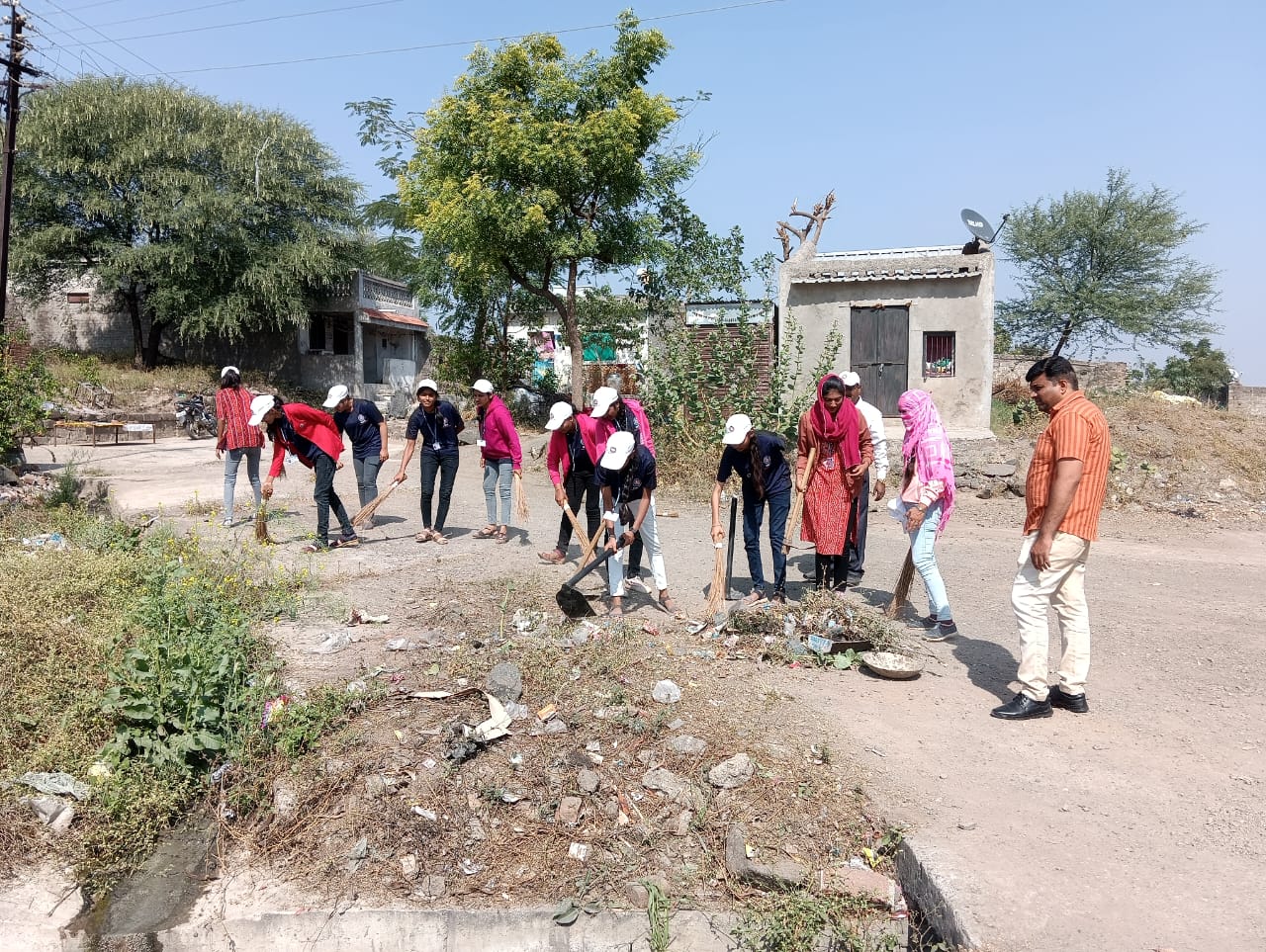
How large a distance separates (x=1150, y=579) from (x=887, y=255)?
7.98m

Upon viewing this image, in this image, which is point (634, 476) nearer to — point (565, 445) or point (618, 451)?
point (618, 451)

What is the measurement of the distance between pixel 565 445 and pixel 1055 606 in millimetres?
3977

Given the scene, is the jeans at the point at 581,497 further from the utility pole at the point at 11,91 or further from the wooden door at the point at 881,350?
the utility pole at the point at 11,91

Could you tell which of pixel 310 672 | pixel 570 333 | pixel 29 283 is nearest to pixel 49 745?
pixel 310 672

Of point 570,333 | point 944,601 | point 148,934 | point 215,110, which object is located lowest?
point 148,934

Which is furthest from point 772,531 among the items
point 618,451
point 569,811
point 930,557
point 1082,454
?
point 569,811

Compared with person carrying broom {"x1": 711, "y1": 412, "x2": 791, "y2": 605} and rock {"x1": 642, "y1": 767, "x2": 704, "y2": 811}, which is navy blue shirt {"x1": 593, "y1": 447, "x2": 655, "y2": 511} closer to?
person carrying broom {"x1": 711, "y1": 412, "x2": 791, "y2": 605}

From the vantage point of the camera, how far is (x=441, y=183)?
16.1 meters

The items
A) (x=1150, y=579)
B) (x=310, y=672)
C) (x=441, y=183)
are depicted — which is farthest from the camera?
(x=441, y=183)

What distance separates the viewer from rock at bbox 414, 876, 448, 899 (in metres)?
3.54

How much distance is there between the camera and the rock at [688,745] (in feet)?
13.3

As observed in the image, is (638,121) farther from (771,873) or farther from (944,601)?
(771,873)

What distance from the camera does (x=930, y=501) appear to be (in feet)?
18.2

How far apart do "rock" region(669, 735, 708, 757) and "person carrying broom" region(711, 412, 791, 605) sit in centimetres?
189
